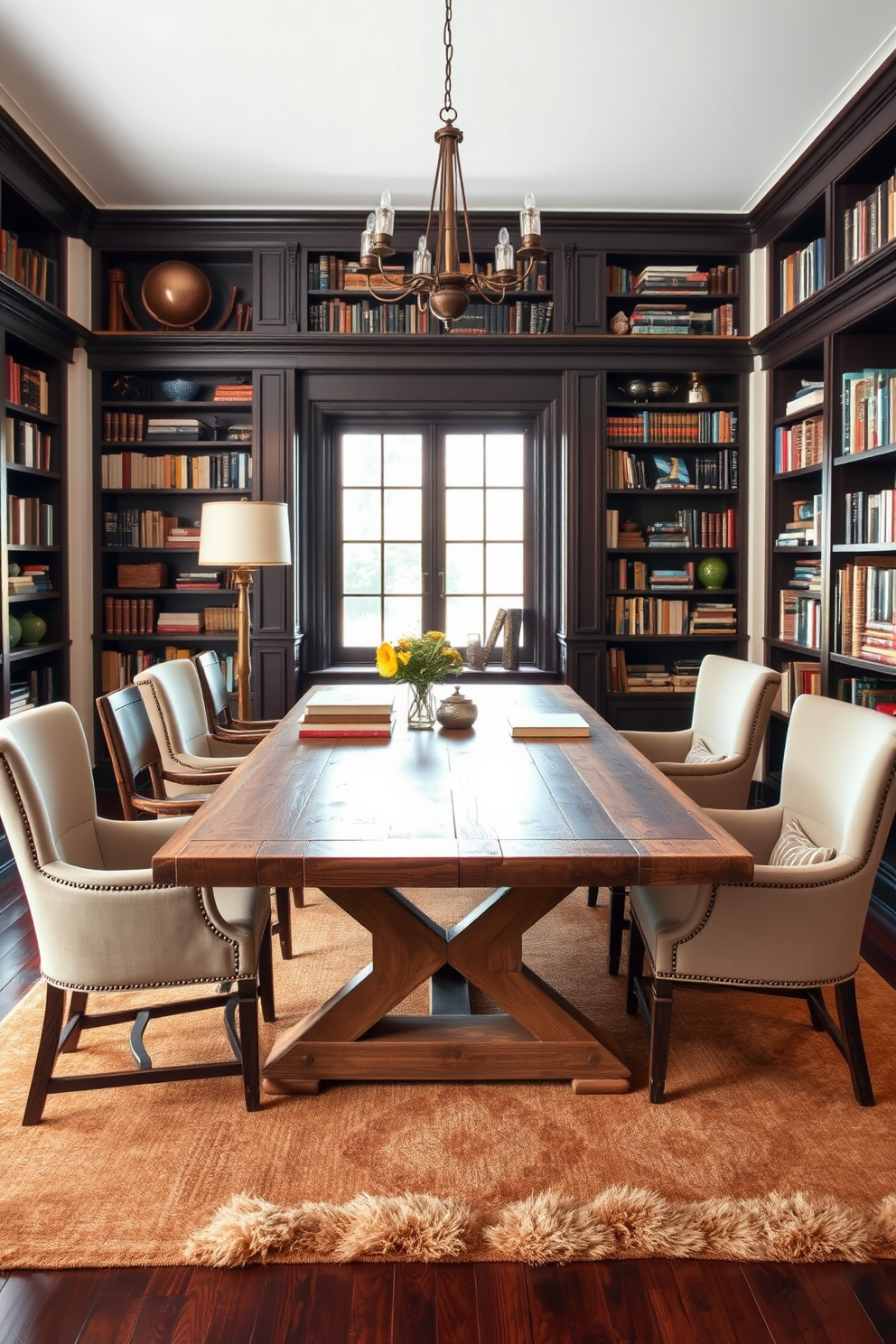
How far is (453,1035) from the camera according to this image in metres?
2.38

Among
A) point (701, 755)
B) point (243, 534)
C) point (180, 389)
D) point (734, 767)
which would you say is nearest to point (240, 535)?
point (243, 534)

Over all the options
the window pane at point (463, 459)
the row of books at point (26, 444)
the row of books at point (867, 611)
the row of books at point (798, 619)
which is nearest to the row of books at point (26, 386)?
the row of books at point (26, 444)

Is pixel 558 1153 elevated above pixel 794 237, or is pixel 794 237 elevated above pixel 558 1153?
pixel 794 237

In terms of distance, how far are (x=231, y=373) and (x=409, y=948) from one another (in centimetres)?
412

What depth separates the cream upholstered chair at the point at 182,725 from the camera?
324 cm

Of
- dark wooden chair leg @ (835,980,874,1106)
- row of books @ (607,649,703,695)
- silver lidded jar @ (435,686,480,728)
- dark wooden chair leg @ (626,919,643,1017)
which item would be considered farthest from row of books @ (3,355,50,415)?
dark wooden chair leg @ (835,980,874,1106)

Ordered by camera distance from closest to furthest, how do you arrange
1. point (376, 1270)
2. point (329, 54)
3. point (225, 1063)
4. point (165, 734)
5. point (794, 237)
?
1. point (376, 1270)
2. point (225, 1063)
3. point (165, 734)
4. point (329, 54)
5. point (794, 237)

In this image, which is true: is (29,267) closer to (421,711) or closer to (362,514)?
(362,514)

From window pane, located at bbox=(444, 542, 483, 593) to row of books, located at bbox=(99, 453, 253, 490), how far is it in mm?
1254

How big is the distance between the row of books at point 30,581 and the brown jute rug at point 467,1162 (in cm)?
244

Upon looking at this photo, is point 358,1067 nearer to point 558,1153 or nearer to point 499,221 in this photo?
point 558,1153

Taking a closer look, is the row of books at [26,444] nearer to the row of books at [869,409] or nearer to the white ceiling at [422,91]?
the white ceiling at [422,91]

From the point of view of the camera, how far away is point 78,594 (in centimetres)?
532

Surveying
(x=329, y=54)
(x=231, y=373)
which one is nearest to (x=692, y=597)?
(x=231, y=373)
